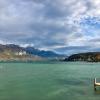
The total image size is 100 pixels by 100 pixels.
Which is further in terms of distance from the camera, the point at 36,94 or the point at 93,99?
the point at 36,94

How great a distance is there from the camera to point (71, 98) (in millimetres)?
45969

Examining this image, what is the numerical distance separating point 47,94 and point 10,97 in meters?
7.58

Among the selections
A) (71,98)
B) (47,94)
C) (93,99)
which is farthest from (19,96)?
(93,99)

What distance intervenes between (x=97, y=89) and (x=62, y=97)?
41.7ft

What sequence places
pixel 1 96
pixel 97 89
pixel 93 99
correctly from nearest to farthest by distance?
1. pixel 93 99
2. pixel 1 96
3. pixel 97 89

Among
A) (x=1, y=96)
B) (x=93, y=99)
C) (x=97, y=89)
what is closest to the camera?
(x=93, y=99)

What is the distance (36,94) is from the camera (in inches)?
1965

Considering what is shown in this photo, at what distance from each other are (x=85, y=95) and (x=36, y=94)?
922 centimetres

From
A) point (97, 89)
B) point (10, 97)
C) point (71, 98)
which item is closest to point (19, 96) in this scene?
point (10, 97)

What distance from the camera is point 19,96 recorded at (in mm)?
47219

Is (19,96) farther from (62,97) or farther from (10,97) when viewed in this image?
(62,97)

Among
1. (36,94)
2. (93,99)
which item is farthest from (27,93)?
(93,99)

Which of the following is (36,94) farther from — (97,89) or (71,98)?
(97,89)

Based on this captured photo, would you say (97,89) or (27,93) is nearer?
(27,93)
